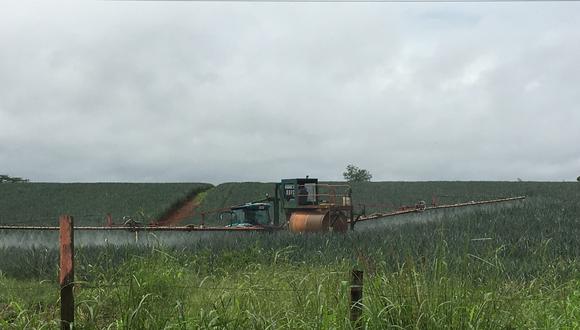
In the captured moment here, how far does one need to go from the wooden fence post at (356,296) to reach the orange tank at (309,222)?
46.2ft

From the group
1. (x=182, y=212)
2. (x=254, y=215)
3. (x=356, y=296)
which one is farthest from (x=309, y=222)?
(x=182, y=212)

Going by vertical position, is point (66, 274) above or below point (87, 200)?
below

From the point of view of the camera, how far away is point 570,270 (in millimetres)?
10477

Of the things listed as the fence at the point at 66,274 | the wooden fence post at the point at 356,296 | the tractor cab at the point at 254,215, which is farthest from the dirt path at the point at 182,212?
the wooden fence post at the point at 356,296

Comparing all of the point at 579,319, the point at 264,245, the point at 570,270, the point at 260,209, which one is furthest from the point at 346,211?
the point at 579,319

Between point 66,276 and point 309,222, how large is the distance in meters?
14.2

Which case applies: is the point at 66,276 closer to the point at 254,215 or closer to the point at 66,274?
the point at 66,274

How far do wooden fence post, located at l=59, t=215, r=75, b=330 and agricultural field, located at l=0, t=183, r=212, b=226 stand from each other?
24.3m

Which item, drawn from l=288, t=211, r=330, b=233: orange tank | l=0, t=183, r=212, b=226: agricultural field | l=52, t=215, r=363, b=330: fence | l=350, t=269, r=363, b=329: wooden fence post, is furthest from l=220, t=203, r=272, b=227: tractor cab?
l=350, t=269, r=363, b=329: wooden fence post

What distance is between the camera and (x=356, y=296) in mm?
4832

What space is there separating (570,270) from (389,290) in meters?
6.82

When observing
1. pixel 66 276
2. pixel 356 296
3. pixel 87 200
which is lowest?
pixel 356 296

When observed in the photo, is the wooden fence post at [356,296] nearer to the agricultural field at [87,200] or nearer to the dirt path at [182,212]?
the agricultural field at [87,200]

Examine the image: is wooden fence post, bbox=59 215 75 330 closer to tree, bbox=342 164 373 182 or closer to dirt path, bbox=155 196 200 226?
dirt path, bbox=155 196 200 226
